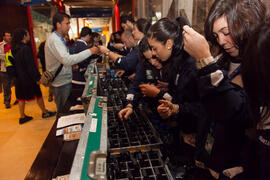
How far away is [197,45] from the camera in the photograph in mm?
983

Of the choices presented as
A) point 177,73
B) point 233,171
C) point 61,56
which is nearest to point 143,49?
point 177,73

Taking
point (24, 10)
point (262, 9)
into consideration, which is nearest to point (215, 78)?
point (262, 9)

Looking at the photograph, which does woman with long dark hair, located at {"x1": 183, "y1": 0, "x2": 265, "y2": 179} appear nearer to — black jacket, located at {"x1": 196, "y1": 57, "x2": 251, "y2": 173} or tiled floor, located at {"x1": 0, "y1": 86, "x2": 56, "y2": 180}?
black jacket, located at {"x1": 196, "y1": 57, "x2": 251, "y2": 173}

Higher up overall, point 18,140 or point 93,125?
point 93,125

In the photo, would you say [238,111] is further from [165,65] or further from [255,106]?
[165,65]

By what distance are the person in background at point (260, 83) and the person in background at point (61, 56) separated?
2.35 metres

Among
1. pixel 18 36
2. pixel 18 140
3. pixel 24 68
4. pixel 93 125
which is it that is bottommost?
pixel 18 140

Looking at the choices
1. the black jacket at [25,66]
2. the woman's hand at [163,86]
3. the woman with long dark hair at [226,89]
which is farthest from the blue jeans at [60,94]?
the woman with long dark hair at [226,89]

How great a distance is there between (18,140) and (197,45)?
3.80 meters

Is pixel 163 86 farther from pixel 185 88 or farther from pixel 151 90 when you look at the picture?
pixel 185 88

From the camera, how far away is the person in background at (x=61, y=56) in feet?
9.27

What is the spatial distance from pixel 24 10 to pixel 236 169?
375 inches

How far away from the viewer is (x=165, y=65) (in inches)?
62.6

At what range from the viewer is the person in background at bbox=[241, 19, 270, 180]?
0.62 meters
